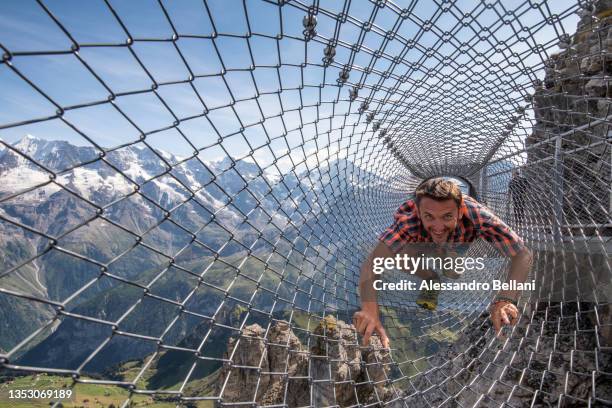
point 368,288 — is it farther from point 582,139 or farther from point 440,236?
point 582,139

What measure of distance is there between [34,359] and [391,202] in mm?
232568

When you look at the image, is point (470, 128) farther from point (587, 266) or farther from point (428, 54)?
point (428, 54)

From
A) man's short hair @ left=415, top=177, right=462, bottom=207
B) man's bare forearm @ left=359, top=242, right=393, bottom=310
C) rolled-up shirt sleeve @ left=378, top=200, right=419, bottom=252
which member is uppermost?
man's short hair @ left=415, top=177, right=462, bottom=207

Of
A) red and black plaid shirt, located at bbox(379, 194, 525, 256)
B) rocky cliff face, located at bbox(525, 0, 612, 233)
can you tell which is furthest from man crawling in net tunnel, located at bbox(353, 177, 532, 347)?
rocky cliff face, located at bbox(525, 0, 612, 233)

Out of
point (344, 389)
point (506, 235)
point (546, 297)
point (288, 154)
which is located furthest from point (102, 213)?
point (344, 389)

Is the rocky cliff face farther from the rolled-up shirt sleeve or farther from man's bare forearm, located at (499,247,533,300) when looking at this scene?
the rolled-up shirt sleeve

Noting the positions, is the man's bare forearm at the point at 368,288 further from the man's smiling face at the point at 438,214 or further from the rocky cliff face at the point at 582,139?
the rocky cliff face at the point at 582,139

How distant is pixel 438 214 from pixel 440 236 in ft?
1.45

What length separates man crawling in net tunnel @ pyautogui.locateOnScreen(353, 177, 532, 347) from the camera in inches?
132

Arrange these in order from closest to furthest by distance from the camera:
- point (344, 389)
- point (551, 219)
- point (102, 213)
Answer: point (102, 213) < point (551, 219) < point (344, 389)

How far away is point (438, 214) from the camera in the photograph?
360 centimetres

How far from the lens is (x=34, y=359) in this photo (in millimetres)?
181750

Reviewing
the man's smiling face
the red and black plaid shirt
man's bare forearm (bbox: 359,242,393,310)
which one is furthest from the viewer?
the red and black plaid shirt

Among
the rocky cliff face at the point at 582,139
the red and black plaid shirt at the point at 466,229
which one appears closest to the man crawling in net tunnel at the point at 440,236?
the red and black plaid shirt at the point at 466,229
